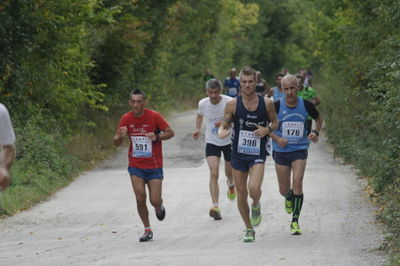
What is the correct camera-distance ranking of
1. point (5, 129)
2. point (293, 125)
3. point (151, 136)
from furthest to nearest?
point (293, 125), point (151, 136), point (5, 129)

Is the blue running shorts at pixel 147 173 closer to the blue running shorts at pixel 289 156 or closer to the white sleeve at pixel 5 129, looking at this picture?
the blue running shorts at pixel 289 156

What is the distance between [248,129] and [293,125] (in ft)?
3.30

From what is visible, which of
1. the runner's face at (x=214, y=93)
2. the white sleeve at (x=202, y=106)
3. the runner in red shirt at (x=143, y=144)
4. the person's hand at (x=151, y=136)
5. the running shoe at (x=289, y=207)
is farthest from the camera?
the white sleeve at (x=202, y=106)

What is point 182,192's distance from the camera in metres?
17.0

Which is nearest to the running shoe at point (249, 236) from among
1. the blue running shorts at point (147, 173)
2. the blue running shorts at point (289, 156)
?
the blue running shorts at point (289, 156)

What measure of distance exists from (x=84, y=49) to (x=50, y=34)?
4315 millimetres

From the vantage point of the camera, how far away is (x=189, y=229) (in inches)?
491

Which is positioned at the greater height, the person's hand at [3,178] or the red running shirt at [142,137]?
the person's hand at [3,178]

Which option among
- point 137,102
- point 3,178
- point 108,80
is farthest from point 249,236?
point 108,80

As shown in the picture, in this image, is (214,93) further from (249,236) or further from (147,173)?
(249,236)

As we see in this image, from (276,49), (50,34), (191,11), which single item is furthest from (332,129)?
(276,49)

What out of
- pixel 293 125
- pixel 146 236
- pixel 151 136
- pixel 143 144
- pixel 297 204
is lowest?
pixel 146 236

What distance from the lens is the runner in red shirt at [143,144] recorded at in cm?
1139

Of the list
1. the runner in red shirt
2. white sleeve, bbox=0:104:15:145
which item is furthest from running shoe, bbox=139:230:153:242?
white sleeve, bbox=0:104:15:145
